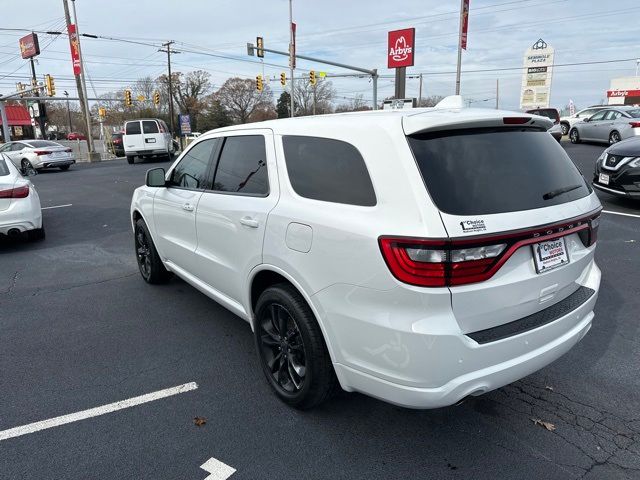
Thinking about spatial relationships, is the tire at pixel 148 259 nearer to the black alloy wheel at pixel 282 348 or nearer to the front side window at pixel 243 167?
the front side window at pixel 243 167

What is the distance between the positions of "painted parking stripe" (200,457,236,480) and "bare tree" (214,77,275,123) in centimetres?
8342

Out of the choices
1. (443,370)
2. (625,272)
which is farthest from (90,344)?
(625,272)

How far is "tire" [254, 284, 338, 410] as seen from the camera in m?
2.70

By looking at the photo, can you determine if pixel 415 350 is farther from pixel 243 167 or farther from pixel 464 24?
pixel 464 24

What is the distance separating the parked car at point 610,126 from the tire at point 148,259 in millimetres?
16889

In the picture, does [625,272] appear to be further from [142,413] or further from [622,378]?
[142,413]

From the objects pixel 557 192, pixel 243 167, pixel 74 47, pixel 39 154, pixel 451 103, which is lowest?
pixel 39 154

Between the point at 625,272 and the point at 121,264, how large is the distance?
245 inches

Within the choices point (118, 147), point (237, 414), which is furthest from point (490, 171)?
point (118, 147)

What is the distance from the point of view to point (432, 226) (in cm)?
213

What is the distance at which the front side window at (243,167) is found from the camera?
322 cm

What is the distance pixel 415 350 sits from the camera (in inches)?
85.8

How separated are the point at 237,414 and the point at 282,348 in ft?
1.62

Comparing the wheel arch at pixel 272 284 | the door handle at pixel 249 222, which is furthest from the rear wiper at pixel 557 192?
the door handle at pixel 249 222
